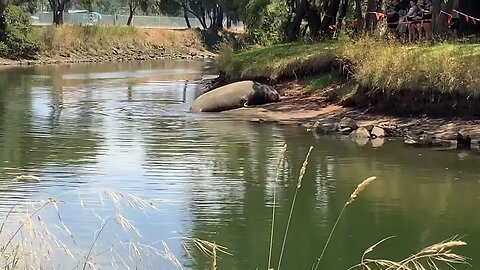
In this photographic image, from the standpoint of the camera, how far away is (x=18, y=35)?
49375 mm

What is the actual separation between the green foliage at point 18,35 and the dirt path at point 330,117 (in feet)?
97.9

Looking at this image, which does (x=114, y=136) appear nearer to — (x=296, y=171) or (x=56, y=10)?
(x=296, y=171)

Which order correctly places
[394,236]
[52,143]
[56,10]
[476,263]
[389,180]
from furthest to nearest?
[56,10] < [52,143] < [389,180] < [394,236] < [476,263]

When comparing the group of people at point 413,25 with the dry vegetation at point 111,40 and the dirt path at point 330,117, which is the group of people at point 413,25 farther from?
the dry vegetation at point 111,40

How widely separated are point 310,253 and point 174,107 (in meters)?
14.8

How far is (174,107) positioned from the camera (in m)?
22.8

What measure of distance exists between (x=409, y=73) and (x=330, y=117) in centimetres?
222

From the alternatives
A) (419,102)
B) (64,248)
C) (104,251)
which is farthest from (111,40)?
(64,248)

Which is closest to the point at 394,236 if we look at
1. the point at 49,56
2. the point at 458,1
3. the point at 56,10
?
the point at 458,1

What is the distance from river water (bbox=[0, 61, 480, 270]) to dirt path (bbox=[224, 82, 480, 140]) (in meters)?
0.95

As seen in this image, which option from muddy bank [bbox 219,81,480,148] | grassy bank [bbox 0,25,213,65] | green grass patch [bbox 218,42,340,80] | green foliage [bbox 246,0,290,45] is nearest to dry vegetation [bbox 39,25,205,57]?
grassy bank [bbox 0,25,213,65]

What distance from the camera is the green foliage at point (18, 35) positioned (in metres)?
49.1

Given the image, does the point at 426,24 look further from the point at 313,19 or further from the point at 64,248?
the point at 64,248

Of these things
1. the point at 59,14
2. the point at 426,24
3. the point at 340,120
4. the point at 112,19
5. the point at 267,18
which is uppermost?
the point at 426,24
